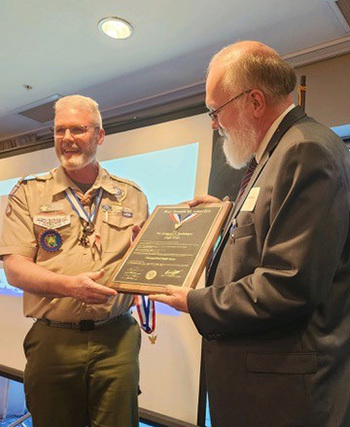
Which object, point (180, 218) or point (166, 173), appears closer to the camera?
point (180, 218)

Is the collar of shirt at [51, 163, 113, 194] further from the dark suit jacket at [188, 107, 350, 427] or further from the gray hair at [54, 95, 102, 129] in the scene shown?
the dark suit jacket at [188, 107, 350, 427]

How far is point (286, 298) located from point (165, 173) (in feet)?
6.92

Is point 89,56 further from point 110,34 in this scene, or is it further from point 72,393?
point 72,393

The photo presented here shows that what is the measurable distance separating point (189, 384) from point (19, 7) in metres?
2.51

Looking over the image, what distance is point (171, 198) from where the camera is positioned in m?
2.86

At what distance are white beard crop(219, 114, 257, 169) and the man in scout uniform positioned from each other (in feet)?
2.00

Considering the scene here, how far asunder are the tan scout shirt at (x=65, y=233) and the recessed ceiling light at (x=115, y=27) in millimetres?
1201

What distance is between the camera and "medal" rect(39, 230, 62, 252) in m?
1.65

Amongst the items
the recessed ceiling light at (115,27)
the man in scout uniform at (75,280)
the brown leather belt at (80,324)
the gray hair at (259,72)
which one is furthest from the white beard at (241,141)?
the recessed ceiling light at (115,27)

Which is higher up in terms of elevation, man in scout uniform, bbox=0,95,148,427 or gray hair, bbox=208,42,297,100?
gray hair, bbox=208,42,297,100

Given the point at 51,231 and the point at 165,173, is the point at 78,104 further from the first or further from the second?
the point at 165,173

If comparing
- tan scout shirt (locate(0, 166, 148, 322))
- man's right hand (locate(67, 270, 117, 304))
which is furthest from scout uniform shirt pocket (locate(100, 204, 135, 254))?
man's right hand (locate(67, 270, 117, 304))

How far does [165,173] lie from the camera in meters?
2.94

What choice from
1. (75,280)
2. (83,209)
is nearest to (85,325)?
(75,280)
